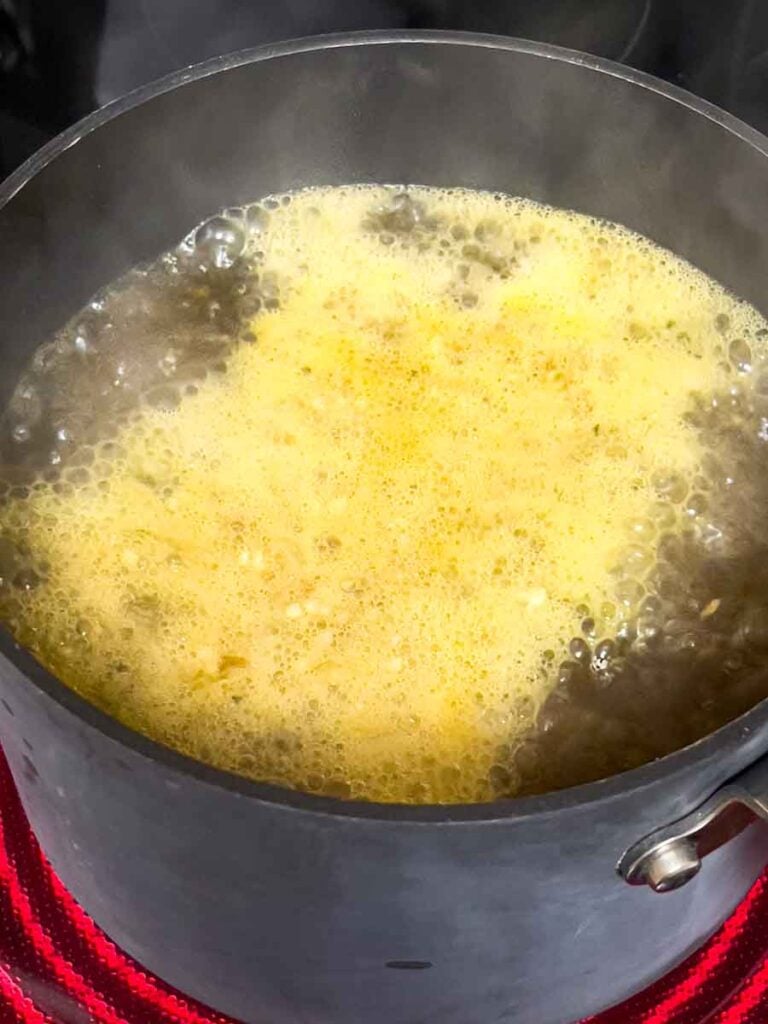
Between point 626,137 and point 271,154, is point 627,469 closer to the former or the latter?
point 626,137

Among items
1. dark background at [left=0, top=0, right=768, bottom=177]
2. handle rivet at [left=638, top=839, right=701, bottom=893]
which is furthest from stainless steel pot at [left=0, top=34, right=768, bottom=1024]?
dark background at [left=0, top=0, right=768, bottom=177]

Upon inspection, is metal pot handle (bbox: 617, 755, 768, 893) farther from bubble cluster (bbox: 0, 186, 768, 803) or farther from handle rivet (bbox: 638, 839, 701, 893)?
bubble cluster (bbox: 0, 186, 768, 803)

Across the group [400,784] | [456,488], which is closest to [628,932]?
[400,784]

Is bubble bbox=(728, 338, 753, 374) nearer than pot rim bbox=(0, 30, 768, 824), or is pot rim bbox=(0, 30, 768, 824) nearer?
pot rim bbox=(0, 30, 768, 824)

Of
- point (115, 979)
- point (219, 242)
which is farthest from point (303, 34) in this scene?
point (115, 979)

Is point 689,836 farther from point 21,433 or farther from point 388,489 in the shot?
point 21,433

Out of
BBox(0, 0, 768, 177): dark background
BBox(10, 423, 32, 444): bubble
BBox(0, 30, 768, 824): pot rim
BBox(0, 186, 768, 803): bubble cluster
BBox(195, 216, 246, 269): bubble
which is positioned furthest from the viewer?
BBox(0, 0, 768, 177): dark background

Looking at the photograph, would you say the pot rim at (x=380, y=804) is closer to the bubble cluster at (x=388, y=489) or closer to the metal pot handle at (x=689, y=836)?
the metal pot handle at (x=689, y=836)

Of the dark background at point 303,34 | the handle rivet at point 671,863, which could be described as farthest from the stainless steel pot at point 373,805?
the dark background at point 303,34
